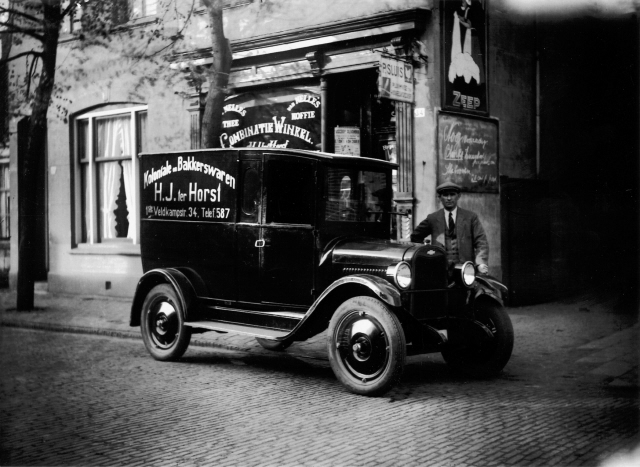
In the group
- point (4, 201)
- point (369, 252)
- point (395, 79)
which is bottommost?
point (369, 252)

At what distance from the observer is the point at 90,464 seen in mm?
4180

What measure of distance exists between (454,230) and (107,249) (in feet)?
29.8

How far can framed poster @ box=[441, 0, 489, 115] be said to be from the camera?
10453 mm

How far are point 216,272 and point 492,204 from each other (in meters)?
5.58

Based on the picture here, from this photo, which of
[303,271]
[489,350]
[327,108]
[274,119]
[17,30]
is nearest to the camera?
[489,350]

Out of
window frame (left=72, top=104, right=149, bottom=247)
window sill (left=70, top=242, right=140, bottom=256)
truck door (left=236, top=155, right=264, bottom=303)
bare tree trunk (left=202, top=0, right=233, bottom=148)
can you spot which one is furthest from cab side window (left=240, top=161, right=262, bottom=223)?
window frame (left=72, top=104, right=149, bottom=247)

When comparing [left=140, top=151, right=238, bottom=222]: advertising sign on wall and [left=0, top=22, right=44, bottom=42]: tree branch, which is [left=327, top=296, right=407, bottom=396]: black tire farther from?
[left=0, top=22, right=44, bottom=42]: tree branch

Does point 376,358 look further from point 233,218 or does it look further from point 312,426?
point 233,218

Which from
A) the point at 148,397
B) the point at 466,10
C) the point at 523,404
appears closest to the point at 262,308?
the point at 148,397

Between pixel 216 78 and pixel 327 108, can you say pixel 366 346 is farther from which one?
pixel 327 108

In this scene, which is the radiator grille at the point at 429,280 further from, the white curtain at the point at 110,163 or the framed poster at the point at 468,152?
the white curtain at the point at 110,163

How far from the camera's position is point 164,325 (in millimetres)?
7637

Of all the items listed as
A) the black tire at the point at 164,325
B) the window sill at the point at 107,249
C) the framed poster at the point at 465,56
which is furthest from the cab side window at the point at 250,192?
the window sill at the point at 107,249

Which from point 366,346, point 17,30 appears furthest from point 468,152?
point 17,30
